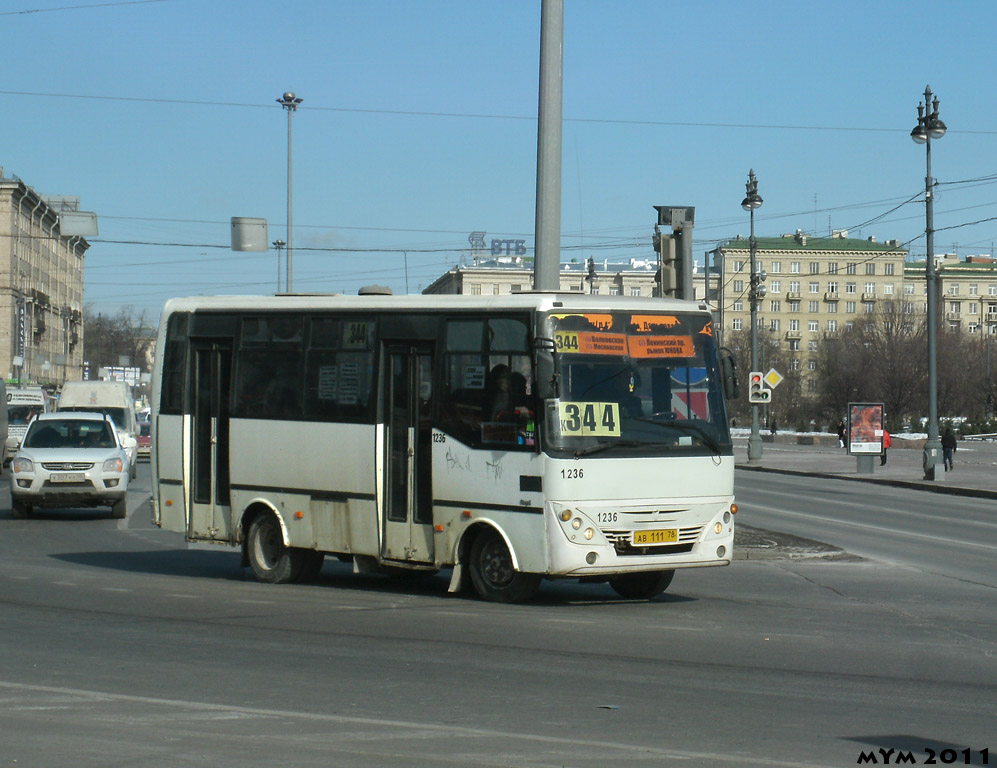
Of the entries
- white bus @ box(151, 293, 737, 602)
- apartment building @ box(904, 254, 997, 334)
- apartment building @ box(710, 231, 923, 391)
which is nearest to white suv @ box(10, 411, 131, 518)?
white bus @ box(151, 293, 737, 602)

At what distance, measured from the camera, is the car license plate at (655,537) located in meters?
11.7

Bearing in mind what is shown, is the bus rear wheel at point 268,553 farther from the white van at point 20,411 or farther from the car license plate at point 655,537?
the white van at point 20,411

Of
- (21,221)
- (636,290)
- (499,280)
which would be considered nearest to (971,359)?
(636,290)

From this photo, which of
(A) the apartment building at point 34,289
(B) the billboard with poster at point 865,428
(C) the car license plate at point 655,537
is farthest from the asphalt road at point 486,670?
(A) the apartment building at point 34,289

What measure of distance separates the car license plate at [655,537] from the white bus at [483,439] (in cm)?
2

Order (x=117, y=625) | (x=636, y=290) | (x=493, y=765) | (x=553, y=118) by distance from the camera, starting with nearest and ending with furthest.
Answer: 1. (x=493, y=765)
2. (x=117, y=625)
3. (x=553, y=118)
4. (x=636, y=290)

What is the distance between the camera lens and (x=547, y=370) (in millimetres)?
11461

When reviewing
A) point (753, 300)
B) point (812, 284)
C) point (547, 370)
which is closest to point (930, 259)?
point (753, 300)

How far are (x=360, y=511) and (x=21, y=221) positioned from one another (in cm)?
9073

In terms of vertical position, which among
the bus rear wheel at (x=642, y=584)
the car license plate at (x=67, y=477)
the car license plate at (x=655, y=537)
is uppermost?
the car license plate at (x=655, y=537)

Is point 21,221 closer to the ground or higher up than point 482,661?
higher up

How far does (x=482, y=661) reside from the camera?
29.4ft

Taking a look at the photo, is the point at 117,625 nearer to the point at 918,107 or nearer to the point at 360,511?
the point at 360,511

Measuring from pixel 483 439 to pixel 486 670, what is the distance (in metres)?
3.60
